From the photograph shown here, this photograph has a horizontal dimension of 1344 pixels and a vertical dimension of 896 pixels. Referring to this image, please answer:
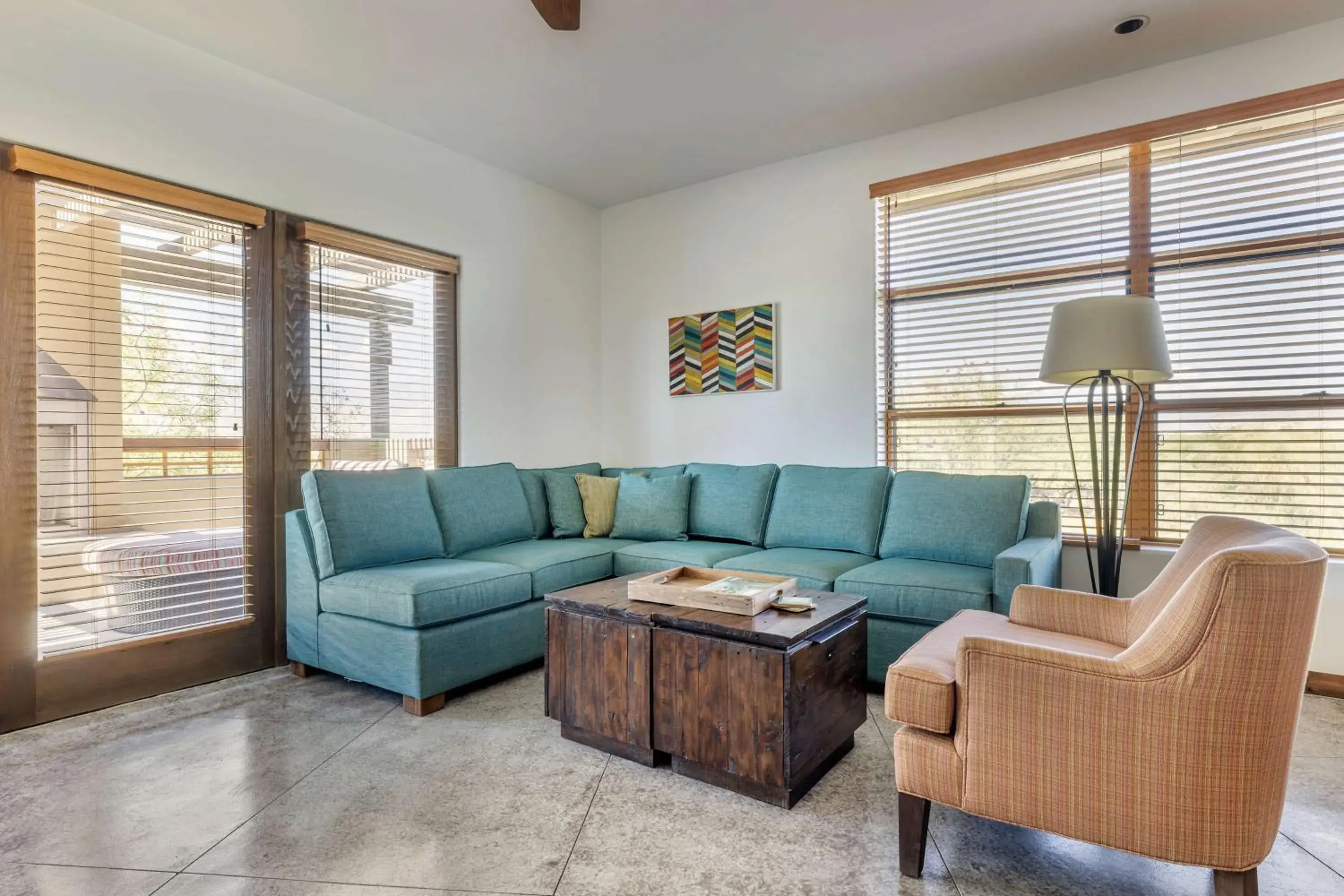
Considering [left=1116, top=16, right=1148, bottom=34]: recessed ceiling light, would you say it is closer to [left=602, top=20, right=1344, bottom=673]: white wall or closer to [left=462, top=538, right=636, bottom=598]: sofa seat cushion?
[left=602, top=20, right=1344, bottom=673]: white wall

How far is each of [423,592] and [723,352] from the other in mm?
2488

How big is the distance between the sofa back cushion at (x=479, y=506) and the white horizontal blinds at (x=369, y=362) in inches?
13.5

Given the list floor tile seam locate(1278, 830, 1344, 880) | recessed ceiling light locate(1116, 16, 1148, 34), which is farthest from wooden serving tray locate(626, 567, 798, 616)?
recessed ceiling light locate(1116, 16, 1148, 34)

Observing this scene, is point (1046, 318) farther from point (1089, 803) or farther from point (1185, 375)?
point (1089, 803)

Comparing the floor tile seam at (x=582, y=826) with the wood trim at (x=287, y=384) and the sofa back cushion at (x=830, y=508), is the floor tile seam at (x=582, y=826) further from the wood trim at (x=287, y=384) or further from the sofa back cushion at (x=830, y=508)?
the wood trim at (x=287, y=384)

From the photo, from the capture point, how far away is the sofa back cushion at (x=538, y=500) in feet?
12.8

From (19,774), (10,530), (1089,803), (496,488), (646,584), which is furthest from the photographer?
(496,488)

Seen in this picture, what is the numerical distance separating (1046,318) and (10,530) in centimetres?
445

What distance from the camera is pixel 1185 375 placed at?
10.0 feet

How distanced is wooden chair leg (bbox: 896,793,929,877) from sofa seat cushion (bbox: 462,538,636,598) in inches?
73.8

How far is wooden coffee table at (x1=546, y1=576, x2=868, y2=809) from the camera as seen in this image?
185 cm

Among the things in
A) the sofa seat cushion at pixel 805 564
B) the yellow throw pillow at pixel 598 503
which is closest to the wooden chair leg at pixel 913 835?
the sofa seat cushion at pixel 805 564

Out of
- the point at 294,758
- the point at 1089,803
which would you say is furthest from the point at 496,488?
the point at 1089,803

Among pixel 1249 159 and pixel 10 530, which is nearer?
pixel 10 530
